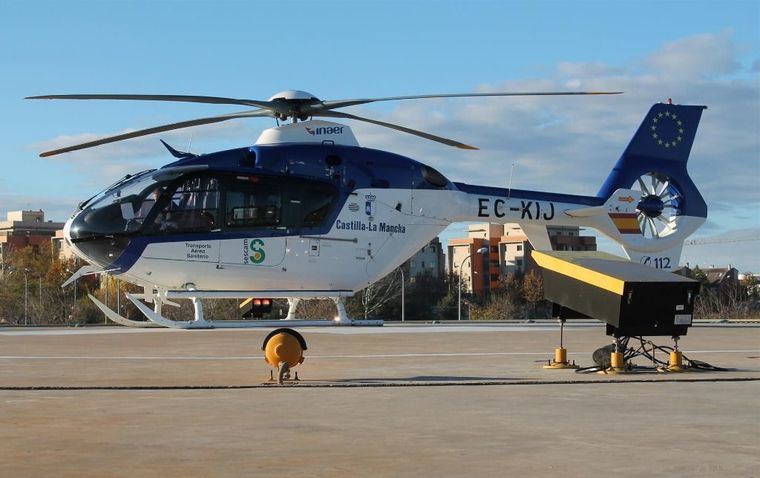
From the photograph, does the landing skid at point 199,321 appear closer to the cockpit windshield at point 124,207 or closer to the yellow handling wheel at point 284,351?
the cockpit windshield at point 124,207

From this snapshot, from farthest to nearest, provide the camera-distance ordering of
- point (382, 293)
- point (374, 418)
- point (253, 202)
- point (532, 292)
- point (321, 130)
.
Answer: point (532, 292) → point (382, 293) → point (321, 130) → point (253, 202) → point (374, 418)

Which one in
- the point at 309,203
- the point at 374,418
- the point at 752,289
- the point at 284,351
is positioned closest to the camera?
the point at 374,418

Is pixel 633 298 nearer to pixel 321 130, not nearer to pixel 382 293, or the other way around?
pixel 321 130

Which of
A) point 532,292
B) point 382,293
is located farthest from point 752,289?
point 382,293

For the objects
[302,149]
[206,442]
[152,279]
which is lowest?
[206,442]

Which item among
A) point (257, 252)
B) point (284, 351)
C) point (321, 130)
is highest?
point (321, 130)

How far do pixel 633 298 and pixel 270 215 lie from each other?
959cm

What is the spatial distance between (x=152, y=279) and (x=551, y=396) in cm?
→ 1242

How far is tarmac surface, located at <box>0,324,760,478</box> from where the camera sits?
24.8 feet

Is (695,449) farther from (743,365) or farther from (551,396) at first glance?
(743,365)

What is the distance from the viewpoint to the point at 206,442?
8.65 metres

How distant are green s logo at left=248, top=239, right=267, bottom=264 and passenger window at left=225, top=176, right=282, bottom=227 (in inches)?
15.5

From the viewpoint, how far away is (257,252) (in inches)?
872

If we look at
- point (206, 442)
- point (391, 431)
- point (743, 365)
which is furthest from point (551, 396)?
point (743, 365)
